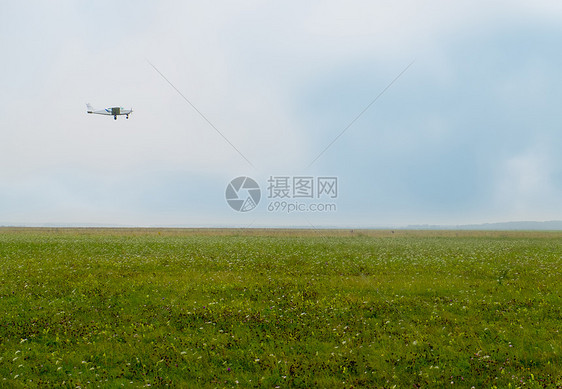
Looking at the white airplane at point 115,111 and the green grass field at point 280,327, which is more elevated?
the white airplane at point 115,111

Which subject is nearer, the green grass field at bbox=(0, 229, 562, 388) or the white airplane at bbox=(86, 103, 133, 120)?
the green grass field at bbox=(0, 229, 562, 388)

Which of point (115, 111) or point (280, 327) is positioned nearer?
point (280, 327)

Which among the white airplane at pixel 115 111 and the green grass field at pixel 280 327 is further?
the white airplane at pixel 115 111

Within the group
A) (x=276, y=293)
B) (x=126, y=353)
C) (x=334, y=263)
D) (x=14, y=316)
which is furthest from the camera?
(x=334, y=263)

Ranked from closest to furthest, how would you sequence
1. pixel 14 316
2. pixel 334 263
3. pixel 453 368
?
pixel 453 368
pixel 14 316
pixel 334 263

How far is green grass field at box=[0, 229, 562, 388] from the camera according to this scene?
11.6 meters

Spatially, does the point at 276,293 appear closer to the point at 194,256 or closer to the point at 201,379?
the point at 201,379

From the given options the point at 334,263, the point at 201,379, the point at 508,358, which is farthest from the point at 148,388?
the point at 334,263

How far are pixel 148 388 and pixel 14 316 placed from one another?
926cm

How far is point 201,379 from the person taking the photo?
11.4 meters

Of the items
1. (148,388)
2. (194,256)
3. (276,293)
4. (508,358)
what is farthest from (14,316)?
(508,358)

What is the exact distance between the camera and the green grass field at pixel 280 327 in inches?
457

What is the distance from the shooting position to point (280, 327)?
15102 millimetres

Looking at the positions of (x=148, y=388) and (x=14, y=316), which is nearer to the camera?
(x=148, y=388)
